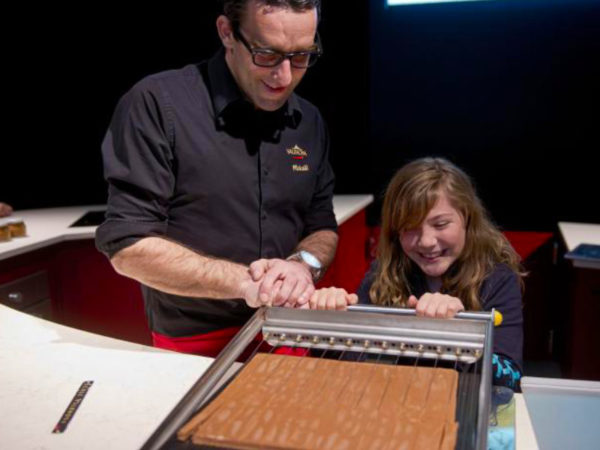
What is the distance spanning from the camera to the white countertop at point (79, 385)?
0.98 m

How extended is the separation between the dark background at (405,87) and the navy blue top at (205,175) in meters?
2.15

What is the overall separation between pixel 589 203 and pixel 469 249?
219cm

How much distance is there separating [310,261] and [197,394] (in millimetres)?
788

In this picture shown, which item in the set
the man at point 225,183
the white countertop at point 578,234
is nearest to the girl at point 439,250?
the man at point 225,183

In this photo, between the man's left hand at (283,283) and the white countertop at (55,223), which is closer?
the man's left hand at (283,283)

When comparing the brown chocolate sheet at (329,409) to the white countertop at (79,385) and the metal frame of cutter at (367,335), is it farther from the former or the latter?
the white countertop at (79,385)

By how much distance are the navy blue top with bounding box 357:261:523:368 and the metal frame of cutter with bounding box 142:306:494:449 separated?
1.55ft

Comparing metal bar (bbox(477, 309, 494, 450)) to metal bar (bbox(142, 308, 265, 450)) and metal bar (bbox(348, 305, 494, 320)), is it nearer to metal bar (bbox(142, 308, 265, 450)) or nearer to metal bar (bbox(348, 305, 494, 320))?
metal bar (bbox(348, 305, 494, 320))

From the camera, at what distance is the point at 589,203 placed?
3.64 metres

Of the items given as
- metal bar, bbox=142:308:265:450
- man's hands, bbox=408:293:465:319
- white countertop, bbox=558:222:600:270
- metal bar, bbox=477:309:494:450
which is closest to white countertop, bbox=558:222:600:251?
white countertop, bbox=558:222:600:270

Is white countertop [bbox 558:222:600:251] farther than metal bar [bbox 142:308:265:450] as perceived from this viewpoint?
Yes

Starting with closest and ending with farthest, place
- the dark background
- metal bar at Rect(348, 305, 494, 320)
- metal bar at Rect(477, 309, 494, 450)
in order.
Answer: metal bar at Rect(477, 309, 494, 450) < metal bar at Rect(348, 305, 494, 320) < the dark background

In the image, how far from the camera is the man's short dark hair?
4.60 ft

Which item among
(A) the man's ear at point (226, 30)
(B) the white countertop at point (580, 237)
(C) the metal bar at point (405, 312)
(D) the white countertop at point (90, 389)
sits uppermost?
(A) the man's ear at point (226, 30)
